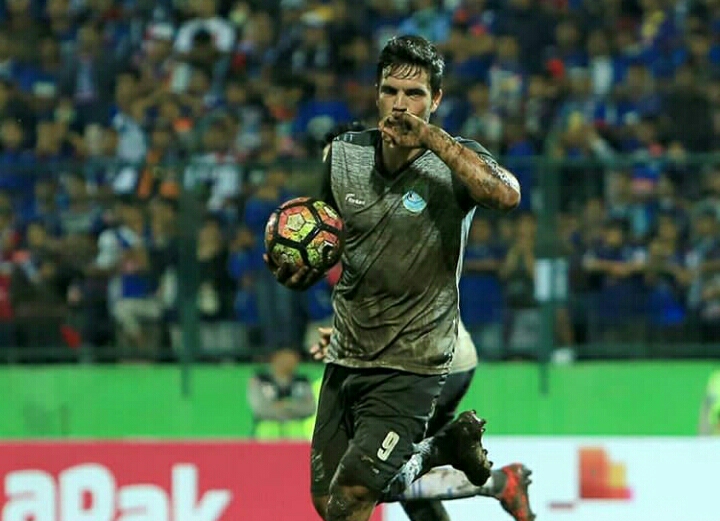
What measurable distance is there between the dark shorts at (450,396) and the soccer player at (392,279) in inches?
54.3

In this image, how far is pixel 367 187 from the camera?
18.9 feet

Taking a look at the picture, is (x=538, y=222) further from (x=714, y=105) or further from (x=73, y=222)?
(x=73, y=222)

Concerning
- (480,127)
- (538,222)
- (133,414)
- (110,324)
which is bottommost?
(133,414)

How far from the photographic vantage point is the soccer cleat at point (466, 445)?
6238 mm

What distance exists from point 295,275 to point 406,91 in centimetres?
80

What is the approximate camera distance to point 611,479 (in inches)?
318

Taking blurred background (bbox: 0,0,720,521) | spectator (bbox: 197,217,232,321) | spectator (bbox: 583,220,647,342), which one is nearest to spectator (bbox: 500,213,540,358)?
blurred background (bbox: 0,0,720,521)

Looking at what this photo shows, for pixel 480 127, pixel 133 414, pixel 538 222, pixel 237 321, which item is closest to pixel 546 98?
pixel 480 127

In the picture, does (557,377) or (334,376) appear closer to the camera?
(334,376)

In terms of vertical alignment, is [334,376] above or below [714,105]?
below

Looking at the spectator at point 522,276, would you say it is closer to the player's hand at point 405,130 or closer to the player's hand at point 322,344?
the player's hand at point 322,344

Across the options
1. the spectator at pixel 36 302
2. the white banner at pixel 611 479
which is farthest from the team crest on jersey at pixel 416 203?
the spectator at pixel 36 302

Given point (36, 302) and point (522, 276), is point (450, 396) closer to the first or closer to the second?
point (522, 276)

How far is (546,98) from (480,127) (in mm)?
740
